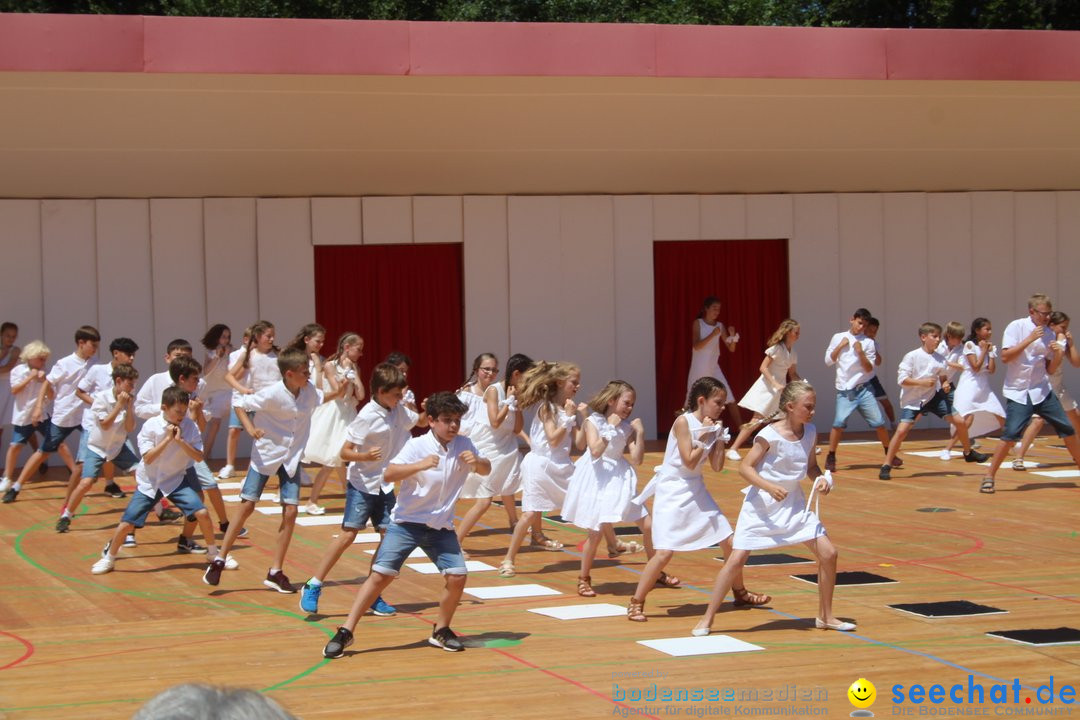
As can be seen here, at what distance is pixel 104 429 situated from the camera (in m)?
11.5

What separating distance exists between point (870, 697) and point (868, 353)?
9136 millimetres

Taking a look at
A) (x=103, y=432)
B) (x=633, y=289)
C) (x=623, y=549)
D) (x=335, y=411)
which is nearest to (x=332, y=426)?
(x=335, y=411)

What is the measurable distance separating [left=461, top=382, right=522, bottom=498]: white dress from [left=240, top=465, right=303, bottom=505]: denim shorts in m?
1.86

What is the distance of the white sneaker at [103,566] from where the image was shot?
32.2 feet

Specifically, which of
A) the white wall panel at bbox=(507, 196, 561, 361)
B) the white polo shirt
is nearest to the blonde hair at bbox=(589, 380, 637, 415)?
the white polo shirt

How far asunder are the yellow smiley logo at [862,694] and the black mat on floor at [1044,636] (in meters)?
1.38

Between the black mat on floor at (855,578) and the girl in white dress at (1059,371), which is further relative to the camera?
the girl in white dress at (1059,371)

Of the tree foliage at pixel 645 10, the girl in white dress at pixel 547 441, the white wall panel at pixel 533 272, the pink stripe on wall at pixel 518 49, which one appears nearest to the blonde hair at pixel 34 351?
the pink stripe on wall at pixel 518 49

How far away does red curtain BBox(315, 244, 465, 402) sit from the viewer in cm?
1773

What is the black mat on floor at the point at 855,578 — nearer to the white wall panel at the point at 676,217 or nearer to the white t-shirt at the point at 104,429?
the white t-shirt at the point at 104,429

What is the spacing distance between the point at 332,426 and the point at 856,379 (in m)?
5.71

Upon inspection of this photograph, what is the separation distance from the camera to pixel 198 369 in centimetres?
1064

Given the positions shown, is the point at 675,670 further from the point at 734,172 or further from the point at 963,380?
the point at 734,172

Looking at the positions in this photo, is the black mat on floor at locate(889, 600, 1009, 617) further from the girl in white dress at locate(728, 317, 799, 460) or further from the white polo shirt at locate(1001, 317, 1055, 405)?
the girl in white dress at locate(728, 317, 799, 460)
